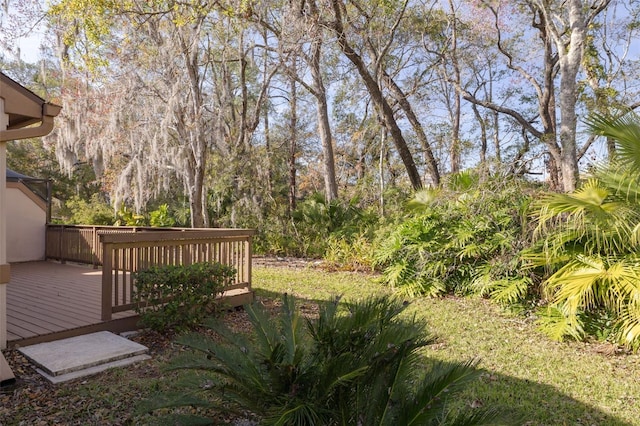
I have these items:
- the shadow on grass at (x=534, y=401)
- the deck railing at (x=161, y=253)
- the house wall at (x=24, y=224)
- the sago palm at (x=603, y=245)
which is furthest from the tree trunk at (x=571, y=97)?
the house wall at (x=24, y=224)

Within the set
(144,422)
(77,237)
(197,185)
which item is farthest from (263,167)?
(144,422)

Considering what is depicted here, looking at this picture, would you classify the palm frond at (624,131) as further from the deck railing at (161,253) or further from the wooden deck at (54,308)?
the wooden deck at (54,308)

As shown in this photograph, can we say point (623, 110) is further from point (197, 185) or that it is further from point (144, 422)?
point (197, 185)

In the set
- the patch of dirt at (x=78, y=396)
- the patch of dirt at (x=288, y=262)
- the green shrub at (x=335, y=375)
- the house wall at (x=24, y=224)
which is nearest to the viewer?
the green shrub at (x=335, y=375)

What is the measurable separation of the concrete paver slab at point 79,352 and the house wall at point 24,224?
6937 mm

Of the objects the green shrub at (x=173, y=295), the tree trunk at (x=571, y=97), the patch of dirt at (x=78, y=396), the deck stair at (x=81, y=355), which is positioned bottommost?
the patch of dirt at (x=78, y=396)

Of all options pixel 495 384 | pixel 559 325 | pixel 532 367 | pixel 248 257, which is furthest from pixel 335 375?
pixel 248 257

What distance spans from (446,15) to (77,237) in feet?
37.5

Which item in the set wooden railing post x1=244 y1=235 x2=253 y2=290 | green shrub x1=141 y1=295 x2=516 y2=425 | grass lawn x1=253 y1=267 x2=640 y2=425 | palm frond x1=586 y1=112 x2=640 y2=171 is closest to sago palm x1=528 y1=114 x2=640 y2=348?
palm frond x1=586 y1=112 x2=640 y2=171

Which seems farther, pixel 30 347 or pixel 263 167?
pixel 263 167

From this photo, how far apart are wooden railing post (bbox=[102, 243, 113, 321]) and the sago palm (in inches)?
195

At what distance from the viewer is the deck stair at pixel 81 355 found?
11.6 ft

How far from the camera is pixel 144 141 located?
1266cm

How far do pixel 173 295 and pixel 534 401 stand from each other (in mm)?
3680
